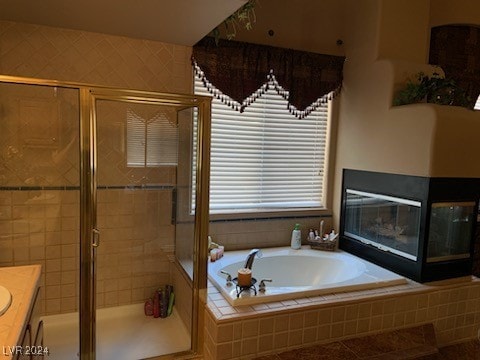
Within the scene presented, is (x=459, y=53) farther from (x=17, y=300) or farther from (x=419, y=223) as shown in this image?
(x=17, y=300)

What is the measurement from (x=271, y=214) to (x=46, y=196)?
6.02ft

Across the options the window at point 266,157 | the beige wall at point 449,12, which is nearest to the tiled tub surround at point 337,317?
the window at point 266,157

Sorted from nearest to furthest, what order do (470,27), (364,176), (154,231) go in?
1. (154,231)
2. (364,176)
3. (470,27)

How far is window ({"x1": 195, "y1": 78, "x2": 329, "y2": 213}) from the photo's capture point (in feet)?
10.0

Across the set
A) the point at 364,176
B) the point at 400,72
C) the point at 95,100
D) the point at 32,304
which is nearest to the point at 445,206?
the point at 364,176

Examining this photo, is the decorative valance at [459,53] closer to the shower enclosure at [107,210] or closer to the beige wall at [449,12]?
the beige wall at [449,12]

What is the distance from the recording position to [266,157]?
3207 millimetres

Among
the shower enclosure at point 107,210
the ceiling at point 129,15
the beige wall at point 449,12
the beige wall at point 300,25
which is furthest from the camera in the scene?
the beige wall at point 449,12

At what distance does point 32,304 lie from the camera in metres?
1.48

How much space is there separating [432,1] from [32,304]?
3751 mm

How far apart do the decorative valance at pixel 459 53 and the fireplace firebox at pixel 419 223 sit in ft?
3.93

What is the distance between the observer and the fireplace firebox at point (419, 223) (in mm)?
2561

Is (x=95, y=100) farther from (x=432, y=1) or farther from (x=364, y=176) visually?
(x=432, y=1)

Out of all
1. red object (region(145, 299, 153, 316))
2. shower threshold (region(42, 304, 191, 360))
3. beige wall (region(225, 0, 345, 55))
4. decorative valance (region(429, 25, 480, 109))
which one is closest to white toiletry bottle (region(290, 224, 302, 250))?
shower threshold (region(42, 304, 191, 360))
